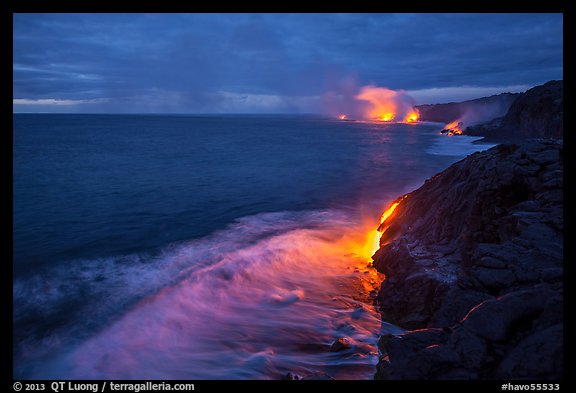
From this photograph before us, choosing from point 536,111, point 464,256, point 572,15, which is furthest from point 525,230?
point 536,111

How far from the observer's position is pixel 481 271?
639 cm

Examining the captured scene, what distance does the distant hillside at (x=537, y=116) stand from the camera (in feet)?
137

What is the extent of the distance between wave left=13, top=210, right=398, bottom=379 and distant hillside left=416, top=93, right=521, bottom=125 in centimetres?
9537

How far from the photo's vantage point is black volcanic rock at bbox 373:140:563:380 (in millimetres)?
4320

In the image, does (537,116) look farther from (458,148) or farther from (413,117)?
(413,117)

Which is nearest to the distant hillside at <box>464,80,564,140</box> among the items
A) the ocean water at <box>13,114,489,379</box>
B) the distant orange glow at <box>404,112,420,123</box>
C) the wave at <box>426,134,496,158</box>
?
the wave at <box>426,134,496,158</box>

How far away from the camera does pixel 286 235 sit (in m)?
15.8

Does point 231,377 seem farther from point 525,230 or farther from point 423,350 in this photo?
point 525,230

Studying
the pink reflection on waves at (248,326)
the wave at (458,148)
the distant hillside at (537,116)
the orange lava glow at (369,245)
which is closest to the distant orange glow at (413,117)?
the distant hillside at (537,116)

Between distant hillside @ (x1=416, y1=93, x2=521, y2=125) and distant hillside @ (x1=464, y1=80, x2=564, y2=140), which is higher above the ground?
distant hillside @ (x1=416, y1=93, x2=521, y2=125)

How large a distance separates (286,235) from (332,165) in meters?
24.1

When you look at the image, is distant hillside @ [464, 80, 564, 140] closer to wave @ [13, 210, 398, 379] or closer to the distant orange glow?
wave @ [13, 210, 398, 379]

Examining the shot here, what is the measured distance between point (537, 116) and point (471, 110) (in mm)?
85341
